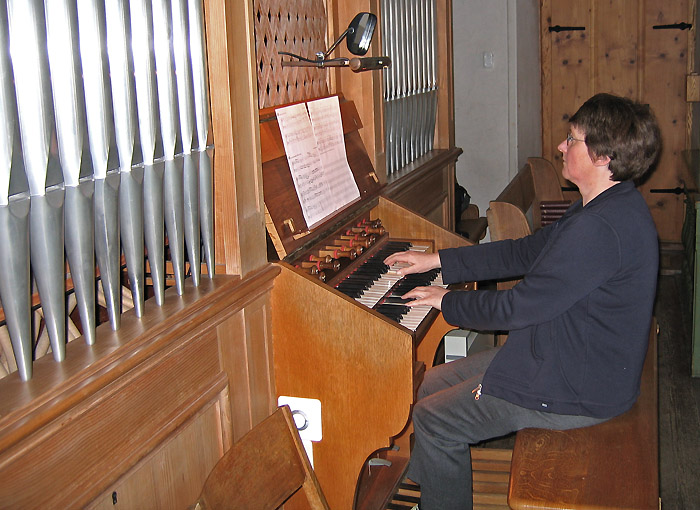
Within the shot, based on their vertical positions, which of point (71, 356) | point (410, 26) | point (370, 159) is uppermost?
point (410, 26)

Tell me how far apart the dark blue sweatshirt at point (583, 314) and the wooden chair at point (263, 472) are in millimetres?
662

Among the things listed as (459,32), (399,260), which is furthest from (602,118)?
(459,32)

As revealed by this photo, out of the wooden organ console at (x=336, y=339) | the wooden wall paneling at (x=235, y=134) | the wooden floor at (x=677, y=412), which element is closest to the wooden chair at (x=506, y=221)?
the wooden organ console at (x=336, y=339)

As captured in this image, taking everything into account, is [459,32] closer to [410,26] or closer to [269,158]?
[410,26]

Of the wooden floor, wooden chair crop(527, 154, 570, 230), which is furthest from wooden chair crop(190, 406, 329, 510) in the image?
wooden chair crop(527, 154, 570, 230)

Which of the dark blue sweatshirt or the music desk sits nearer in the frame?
the music desk

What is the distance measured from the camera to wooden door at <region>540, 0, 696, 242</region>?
244 inches

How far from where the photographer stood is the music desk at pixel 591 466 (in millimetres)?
2033

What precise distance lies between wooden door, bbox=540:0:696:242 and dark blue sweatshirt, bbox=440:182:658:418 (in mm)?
4357

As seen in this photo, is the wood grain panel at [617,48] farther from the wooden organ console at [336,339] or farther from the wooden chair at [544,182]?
the wooden organ console at [336,339]

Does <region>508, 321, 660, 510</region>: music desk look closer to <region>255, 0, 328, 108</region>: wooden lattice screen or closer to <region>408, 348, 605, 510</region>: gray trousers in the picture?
<region>408, 348, 605, 510</region>: gray trousers

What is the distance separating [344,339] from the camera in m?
2.36

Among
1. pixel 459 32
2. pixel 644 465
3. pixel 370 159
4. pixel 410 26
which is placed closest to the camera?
pixel 644 465

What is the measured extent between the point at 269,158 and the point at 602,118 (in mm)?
1032
